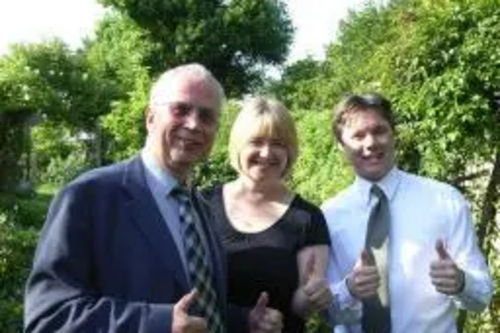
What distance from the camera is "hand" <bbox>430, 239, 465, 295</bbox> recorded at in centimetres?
338

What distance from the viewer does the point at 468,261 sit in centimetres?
363

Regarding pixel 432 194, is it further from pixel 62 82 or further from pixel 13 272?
pixel 62 82

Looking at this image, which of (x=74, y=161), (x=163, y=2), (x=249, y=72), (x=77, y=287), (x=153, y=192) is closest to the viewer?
(x=77, y=287)

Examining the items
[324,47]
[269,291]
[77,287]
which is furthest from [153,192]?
[324,47]

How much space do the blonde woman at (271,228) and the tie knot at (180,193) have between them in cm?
73

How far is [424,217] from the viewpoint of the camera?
12.3 ft

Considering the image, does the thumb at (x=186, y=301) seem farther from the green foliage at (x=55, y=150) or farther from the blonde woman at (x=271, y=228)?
the green foliage at (x=55, y=150)

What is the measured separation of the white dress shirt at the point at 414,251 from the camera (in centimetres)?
363

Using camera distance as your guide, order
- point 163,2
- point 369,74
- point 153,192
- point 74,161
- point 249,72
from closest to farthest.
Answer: point 153,192 < point 369,74 < point 163,2 < point 249,72 < point 74,161

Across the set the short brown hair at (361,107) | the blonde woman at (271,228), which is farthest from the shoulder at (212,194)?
the short brown hair at (361,107)

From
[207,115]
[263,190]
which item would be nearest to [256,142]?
[263,190]

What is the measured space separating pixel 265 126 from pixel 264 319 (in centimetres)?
82

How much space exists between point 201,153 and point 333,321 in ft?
3.86

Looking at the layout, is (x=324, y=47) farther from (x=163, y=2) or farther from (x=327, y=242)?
(x=327, y=242)
